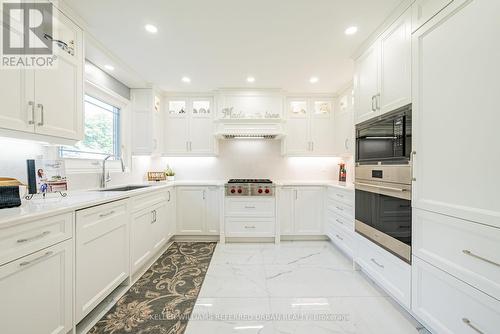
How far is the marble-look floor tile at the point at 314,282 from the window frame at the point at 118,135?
2.33 m

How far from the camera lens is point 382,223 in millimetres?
1865

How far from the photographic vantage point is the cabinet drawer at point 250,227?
126 inches

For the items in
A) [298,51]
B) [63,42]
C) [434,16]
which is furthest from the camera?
[298,51]

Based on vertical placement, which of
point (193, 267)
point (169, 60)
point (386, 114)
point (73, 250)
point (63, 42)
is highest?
point (169, 60)

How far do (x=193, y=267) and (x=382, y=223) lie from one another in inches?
81.1

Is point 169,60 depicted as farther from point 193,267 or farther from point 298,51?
point 193,267

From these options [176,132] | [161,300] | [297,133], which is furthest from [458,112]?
[176,132]

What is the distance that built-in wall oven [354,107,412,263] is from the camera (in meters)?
1.59

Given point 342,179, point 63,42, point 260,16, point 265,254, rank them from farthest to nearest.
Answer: point 342,179 → point 265,254 → point 260,16 → point 63,42

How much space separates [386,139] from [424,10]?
3.05 feet

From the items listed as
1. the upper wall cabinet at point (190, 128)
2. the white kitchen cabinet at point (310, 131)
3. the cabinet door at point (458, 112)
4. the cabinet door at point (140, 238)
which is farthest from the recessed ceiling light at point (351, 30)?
the cabinet door at point (140, 238)

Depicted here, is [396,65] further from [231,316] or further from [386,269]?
[231,316]

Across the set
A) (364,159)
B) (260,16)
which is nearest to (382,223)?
(364,159)

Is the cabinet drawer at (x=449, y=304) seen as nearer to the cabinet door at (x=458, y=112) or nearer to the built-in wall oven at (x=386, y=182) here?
→ the built-in wall oven at (x=386, y=182)
